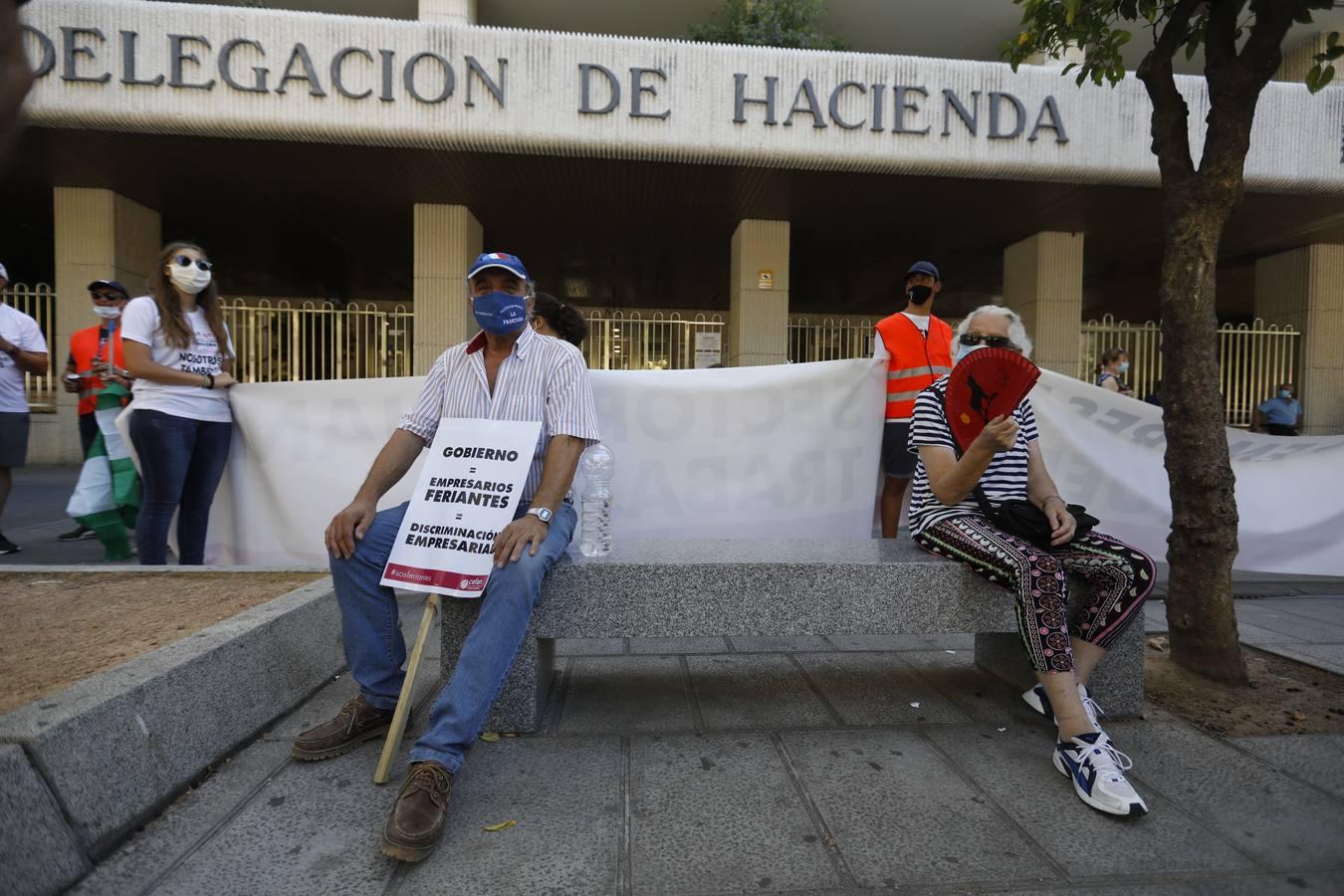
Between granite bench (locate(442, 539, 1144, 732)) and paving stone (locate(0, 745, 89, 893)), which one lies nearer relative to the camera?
paving stone (locate(0, 745, 89, 893))

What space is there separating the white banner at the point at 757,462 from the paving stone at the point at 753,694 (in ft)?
4.06

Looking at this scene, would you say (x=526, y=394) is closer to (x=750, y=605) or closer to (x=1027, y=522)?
(x=750, y=605)

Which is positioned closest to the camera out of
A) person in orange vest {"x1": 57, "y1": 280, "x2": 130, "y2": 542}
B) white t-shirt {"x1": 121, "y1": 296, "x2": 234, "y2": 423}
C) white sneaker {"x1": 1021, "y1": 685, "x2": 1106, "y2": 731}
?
white sneaker {"x1": 1021, "y1": 685, "x2": 1106, "y2": 731}

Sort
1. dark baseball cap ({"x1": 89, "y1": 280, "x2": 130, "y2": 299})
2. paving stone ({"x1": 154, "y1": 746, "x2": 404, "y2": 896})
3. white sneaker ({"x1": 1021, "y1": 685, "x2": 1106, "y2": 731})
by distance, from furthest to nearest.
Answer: dark baseball cap ({"x1": 89, "y1": 280, "x2": 130, "y2": 299}), white sneaker ({"x1": 1021, "y1": 685, "x2": 1106, "y2": 731}), paving stone ({"x1": 154, "y1": 746, "x2": 404, "y2": 896})

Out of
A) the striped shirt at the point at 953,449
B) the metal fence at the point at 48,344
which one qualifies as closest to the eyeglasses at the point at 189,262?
the striped shirt at the point at 953,449

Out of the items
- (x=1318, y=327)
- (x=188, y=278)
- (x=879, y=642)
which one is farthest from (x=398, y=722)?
(x=1318, y=327)

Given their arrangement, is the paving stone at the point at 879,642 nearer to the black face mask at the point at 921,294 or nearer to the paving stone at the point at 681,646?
the paving stone at the point at 681,646

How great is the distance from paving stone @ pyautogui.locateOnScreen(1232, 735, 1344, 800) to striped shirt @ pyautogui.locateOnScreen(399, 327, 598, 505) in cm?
264

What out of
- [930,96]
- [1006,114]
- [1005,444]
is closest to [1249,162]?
[1006,114]

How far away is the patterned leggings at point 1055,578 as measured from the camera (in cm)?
247

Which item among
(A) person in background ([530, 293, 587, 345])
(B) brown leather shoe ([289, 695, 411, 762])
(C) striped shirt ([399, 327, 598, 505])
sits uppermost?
(A) person in background ([530, 293, 587, 345])

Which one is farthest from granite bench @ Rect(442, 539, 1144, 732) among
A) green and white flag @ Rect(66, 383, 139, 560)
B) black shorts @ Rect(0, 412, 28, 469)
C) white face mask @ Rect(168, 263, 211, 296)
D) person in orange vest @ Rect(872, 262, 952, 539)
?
black shorts @ Rect(0, 412, 28, 469)

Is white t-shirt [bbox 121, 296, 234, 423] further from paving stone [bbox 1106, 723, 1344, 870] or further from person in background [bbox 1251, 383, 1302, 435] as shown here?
person in background [bbox 1251, 383, 1302, 435]

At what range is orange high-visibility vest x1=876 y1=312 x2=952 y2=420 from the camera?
4379 millimetres
